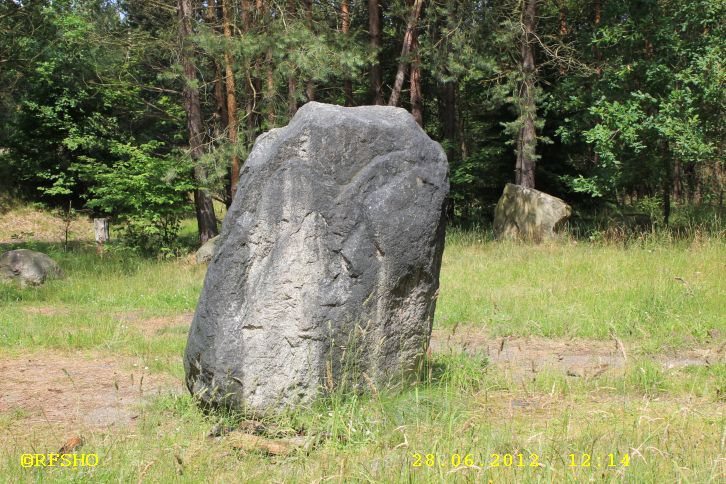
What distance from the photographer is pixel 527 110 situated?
50.6 ft

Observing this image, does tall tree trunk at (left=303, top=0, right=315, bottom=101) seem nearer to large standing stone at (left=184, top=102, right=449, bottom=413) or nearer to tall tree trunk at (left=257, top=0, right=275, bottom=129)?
tall tree trunk at (left=257, top=0, right=275, bottom=129)

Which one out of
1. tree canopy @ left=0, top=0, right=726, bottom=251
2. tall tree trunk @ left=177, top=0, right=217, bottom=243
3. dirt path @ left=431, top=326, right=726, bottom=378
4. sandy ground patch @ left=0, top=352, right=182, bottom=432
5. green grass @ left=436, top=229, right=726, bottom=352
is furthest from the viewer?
tall tree trunk @ left=177, top=0, right=217, bottom=243

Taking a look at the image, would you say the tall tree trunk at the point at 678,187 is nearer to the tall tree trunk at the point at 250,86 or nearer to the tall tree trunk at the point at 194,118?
the tall tree trunk at the point at 250,86

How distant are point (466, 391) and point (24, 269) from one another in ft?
33.5

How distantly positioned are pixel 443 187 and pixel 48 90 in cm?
2186

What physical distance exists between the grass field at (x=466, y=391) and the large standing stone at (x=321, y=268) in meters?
0.27

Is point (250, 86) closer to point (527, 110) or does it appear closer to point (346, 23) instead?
point (346, 23)

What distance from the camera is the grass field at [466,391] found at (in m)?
3.52

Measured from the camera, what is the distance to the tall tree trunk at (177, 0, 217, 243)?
50.5 feet

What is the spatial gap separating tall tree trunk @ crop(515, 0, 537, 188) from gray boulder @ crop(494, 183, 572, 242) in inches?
37.6

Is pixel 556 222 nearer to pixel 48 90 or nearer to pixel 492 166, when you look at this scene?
pixel 492 166

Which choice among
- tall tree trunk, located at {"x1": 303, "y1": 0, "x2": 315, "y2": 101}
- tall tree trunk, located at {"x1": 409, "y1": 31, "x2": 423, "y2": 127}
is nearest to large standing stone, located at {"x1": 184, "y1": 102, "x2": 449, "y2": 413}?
tall tree trunk, located at {"x1": 303, "y1": 0, "x2": 315, "y2": 101}

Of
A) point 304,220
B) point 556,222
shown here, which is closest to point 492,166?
point 556,222
